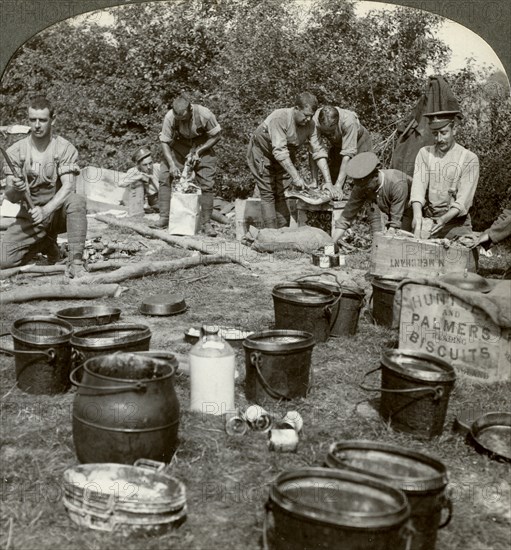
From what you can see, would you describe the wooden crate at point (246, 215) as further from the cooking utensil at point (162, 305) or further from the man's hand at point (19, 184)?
the cooking utensil at point (162, 305)

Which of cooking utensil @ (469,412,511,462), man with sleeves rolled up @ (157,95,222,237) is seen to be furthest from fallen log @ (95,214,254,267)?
cooking utensil @ (469,412,511,462)

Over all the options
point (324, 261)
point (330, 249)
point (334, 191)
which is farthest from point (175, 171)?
point (324, 261)

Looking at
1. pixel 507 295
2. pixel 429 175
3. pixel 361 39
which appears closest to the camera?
pixel 507 295

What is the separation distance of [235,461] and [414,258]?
387 centimetres

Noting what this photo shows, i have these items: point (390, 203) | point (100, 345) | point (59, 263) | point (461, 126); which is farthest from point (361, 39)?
point (100, 345)

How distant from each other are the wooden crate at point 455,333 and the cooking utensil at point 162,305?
232 centimetres

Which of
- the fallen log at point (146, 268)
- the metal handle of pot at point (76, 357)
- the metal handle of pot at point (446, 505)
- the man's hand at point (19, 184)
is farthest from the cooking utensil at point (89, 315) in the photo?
the metal handle of pot at point (446, 505)

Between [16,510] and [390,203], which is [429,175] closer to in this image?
[390,203]

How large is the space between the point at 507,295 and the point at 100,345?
8.79 ft

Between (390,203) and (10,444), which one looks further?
(390,203)

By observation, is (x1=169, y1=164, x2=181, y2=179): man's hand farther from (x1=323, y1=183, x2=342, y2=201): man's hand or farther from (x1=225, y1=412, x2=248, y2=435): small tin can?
(x1=225, y1=412, x2=248, y2=435): small tin can

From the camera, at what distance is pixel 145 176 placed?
→ 1421 centimetres

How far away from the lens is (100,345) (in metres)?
4.56

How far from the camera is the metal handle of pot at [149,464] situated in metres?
3.48
